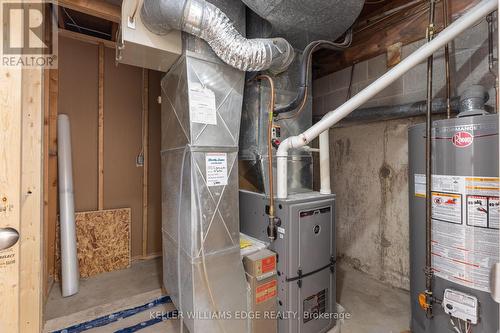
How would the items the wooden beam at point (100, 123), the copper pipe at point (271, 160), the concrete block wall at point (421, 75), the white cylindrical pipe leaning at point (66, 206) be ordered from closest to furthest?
1. the copper pipe at point (271, 160)
2. the concrete block wall at point (421, 75)
3. the white cylindrical pipe leaning at point (66, 206)
4. the wooden beam at point (100, 123)

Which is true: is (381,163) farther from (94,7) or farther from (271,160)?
(94,7)

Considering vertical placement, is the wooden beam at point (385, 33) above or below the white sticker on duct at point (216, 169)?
above

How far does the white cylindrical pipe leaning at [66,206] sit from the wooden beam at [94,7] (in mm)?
1106

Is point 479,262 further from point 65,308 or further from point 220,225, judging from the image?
point 65,308

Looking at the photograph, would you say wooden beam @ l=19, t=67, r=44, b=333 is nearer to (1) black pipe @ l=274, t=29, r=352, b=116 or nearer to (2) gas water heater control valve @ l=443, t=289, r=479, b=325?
(1) black pipe @ l=274, t=29, r=352, b=116

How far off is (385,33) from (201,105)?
206 cm

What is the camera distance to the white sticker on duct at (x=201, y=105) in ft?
5.14

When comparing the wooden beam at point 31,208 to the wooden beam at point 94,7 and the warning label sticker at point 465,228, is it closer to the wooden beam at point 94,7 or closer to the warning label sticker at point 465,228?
the wooden beam at point 94,7

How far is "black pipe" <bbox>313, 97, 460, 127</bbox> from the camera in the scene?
1.95 m

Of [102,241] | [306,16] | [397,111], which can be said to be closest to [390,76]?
[306,16]

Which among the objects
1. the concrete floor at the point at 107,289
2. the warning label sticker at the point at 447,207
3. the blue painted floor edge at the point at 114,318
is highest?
the warning label sticker at the point at 447,207

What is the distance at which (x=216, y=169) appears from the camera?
1646 mm

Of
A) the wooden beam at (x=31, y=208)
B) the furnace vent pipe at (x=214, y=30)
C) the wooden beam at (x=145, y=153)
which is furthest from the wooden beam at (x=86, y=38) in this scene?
the furnace vent pipe at (x=214, y=30)

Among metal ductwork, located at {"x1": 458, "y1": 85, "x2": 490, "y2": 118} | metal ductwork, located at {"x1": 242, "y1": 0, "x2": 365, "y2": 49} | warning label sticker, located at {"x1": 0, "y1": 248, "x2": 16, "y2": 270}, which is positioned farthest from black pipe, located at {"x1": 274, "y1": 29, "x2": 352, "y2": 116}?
warning label sticker, located at {"x1": 0, "y1": 248, "x2": 16, "y2": 270}
